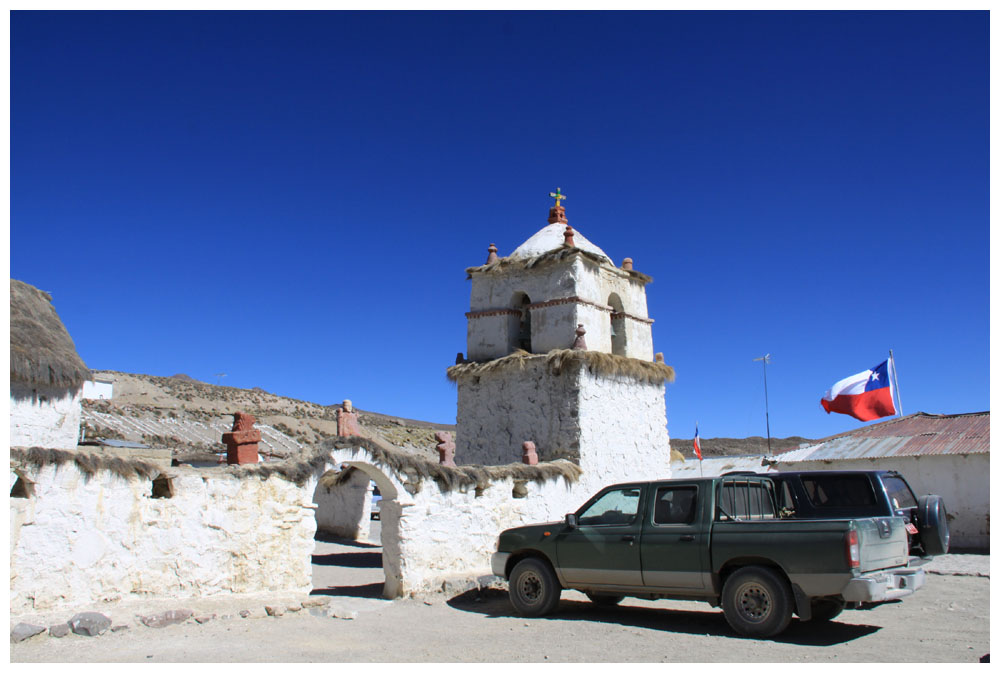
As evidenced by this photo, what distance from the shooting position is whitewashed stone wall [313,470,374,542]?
2056cm

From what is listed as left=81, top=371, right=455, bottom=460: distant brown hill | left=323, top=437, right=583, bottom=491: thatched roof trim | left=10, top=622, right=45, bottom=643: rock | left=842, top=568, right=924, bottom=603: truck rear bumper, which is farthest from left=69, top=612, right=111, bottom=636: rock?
left=81, top=371, right=455, bottom=460: distant brown hill

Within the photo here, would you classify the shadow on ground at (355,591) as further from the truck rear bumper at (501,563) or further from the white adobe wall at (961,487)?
the white adobe wall at (961,487)

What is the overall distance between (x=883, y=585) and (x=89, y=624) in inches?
329

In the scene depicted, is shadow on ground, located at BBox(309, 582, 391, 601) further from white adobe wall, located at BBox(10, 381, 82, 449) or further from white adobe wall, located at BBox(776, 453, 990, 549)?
white adobe wall, located at BBox(776, 453, 990, 549)

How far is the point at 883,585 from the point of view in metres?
7.75

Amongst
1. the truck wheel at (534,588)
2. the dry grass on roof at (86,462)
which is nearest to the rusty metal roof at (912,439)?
the truck wheel at (534,588)

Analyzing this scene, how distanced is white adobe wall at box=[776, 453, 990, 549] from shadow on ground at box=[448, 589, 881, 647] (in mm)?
12009

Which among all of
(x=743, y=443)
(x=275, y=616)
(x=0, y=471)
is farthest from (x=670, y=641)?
(x=743, y=443)

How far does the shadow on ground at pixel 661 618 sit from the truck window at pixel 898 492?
152cm

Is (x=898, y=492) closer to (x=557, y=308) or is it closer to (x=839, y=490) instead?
(x=839, y=490)

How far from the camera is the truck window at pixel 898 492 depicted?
9.15 m

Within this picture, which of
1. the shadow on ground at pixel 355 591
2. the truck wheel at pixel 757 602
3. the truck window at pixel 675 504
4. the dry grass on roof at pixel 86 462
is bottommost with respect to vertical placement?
the shadow on ground at pixel 355 591
